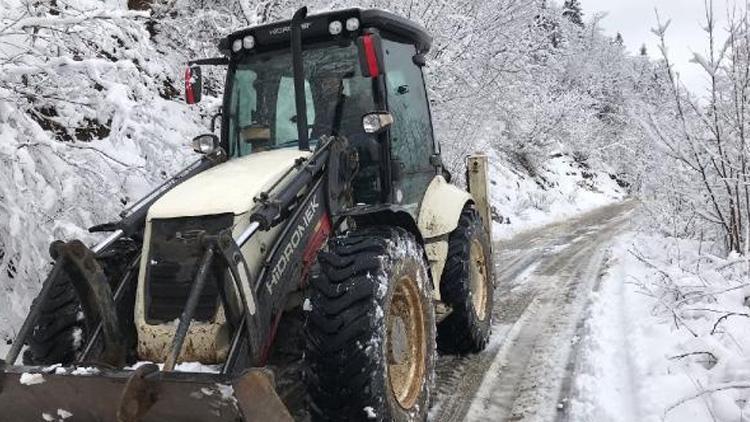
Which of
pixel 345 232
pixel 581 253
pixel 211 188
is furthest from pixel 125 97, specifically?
pixel 581 253

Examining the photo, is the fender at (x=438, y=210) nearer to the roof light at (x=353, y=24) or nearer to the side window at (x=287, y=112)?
the side window at (x=287, y=112)

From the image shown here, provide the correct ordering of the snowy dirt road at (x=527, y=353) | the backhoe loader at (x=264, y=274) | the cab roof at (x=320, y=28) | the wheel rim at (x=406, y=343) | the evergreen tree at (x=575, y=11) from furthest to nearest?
the evergreen tree at (x=575, y=11) → the cab roof at (x=320, y=28) → the snowy dirt road at (x=527, y=353) → the wheel rim at (x=406, y=343) → the backhoe loader at (x=264, y=274)

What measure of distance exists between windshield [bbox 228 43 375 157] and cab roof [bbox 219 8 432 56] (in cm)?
8

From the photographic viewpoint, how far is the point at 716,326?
14.4 ft

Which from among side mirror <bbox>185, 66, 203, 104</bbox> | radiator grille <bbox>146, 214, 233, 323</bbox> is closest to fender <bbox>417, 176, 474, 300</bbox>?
side mirror <bbox>185, 66, 203, 104</bbox>

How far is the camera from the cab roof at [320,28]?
168 inches

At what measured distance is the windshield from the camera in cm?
433

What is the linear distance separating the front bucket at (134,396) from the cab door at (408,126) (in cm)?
235

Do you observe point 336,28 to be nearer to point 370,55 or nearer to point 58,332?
point 370,55

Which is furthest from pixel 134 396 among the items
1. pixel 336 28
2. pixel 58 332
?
pixel 336 28

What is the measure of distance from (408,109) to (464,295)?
4.94ft

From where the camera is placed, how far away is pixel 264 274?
3.16 meters

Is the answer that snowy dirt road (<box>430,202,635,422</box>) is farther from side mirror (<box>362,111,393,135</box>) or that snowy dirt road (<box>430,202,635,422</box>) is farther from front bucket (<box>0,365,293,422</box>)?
front bucket (<box>0,365,293,422</box>)

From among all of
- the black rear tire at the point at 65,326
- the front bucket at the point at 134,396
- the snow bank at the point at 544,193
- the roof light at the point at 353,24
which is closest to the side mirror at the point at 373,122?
the roof light at the point at 353,24
